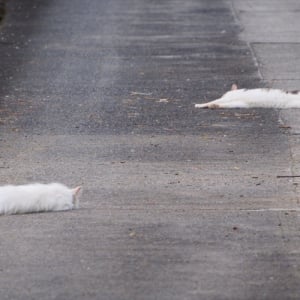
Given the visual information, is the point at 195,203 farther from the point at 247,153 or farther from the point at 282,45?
the point at 282,45

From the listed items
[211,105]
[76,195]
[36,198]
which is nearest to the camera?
[36,198]

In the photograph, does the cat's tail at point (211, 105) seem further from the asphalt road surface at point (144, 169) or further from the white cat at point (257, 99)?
the asphalt road surface at point (144, 169)

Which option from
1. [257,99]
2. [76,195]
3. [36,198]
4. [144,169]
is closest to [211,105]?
[257,99]

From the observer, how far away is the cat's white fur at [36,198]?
8.28 meters

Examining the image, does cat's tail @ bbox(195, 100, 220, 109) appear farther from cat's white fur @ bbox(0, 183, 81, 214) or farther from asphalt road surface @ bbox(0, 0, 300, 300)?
cat's white fur @ bbox(0, 183, 81, 214)

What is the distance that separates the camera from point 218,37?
18.8m

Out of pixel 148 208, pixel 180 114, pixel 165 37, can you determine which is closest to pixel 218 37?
pixel 165 37

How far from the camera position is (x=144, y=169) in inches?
390

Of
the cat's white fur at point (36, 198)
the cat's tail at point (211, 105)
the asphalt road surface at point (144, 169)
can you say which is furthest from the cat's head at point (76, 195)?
the cat's tail at point (211, 105)

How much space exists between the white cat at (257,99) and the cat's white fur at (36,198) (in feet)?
15.0

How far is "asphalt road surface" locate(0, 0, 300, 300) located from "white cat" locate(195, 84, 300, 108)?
0.18 meters

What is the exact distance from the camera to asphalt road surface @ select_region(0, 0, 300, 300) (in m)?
6.86

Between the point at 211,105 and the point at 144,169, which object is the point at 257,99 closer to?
the point at 211,105

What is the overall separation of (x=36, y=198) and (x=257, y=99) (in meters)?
5.03
